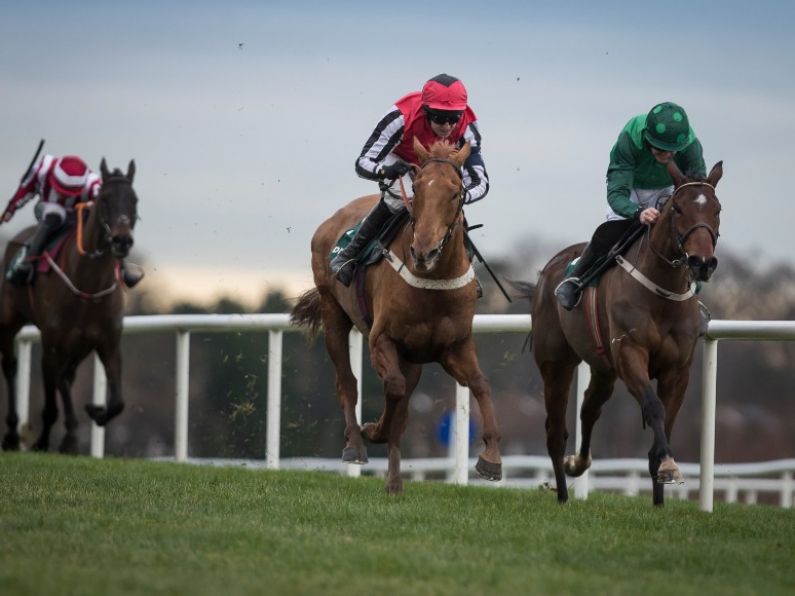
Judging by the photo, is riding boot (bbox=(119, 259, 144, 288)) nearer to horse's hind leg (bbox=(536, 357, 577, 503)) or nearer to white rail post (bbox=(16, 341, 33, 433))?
white rail post (bbox=(16, 341, 33, 433))

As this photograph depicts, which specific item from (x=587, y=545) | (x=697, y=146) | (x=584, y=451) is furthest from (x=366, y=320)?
(x=587, y=545)

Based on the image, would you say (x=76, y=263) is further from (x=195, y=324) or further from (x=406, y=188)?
(x=406, y=188)

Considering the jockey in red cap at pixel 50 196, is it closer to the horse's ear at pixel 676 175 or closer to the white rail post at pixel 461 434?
the white rail post at pixel 461 434

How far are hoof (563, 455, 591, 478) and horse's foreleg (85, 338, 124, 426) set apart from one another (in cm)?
399

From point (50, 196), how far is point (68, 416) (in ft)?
5.89

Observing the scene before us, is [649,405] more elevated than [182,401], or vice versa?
[649,405]

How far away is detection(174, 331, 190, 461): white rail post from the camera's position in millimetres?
11578

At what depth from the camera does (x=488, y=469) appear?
293 inches

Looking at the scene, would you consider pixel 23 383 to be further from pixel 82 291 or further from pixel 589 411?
pixel 589 411

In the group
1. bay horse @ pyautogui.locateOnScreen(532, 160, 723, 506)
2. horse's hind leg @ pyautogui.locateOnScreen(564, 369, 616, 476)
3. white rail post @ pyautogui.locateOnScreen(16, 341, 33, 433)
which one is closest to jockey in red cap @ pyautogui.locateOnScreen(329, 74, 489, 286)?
bay horse @ pyautogui.locateOnScreen(532, 160, 723, 506)

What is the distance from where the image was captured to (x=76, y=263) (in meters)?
11.6

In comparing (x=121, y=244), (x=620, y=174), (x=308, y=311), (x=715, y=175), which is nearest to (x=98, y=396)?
(x=121, y=244)

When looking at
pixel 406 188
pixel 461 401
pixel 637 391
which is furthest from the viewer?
pixel 461 401

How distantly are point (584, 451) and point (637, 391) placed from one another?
1321 millimetres
